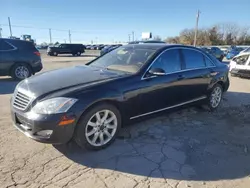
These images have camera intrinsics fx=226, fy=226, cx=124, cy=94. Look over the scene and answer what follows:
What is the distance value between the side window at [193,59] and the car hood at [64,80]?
163 cm

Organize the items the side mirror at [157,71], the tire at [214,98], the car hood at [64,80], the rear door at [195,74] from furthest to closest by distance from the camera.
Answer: the tire at [214,98] → the rear door at [195,74] → the side mirror at [157,71] → the car hood at [64,80]

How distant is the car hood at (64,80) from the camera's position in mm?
3203

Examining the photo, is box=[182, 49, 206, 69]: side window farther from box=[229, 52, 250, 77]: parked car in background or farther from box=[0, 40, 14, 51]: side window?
box=[0, 40, 14, 51]: side window

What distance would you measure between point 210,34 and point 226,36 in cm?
485

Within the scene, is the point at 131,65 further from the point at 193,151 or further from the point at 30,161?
the point at 30,161

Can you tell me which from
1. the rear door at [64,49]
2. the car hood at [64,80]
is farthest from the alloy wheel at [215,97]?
the rear door at [64,49]

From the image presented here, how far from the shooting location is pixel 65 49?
30.4 m

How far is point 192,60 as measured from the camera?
15.6 ft

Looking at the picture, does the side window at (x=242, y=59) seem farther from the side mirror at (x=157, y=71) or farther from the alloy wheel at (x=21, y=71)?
the alloy wheel at (x=21, y=71)

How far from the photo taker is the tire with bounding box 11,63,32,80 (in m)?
8.86

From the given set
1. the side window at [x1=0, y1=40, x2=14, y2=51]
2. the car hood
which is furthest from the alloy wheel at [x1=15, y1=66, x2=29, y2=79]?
the car hood

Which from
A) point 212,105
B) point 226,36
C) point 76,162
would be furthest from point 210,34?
point 76,162

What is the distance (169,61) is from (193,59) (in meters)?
0.85

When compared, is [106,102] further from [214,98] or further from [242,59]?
[242,59]
